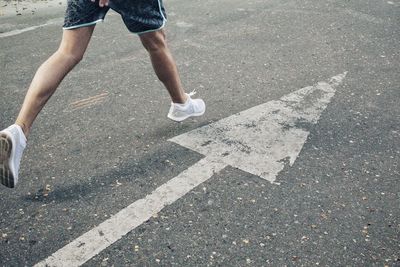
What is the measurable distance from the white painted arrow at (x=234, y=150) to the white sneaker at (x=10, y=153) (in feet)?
1.82

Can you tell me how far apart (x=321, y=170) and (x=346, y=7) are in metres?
4.94

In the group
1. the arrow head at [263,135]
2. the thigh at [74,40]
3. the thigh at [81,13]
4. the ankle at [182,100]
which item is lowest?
the arrow head at [263,135]

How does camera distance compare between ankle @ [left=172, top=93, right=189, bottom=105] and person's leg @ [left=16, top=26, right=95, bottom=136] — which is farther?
ankle @ [left=172, top=93, right=189, bottom=105]

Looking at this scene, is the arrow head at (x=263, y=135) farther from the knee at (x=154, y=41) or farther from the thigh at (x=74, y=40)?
the thigh at (x=74, y=40)

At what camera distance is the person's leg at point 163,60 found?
9.91 ft

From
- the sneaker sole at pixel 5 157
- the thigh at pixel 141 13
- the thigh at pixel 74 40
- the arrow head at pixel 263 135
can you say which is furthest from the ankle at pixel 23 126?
the arrow head at pixel 263 135

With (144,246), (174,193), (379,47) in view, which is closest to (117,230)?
(144,246)

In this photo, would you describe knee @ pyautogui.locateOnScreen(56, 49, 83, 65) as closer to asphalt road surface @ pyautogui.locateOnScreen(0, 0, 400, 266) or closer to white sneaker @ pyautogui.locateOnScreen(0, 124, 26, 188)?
white sneaker @ pyautogui.locateOnScreen(0, 124, 26, 188)

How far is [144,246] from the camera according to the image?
2270 mm

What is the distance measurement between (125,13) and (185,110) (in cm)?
91

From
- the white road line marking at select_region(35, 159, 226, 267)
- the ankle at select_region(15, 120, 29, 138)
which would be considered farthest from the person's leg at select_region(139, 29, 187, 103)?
the ankle at select_region(15, 120, 29, 138)

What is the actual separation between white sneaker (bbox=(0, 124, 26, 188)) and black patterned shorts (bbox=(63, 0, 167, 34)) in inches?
30.7

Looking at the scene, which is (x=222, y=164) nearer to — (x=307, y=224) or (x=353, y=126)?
(x=307, y=224)

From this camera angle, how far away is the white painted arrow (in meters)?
2.32
